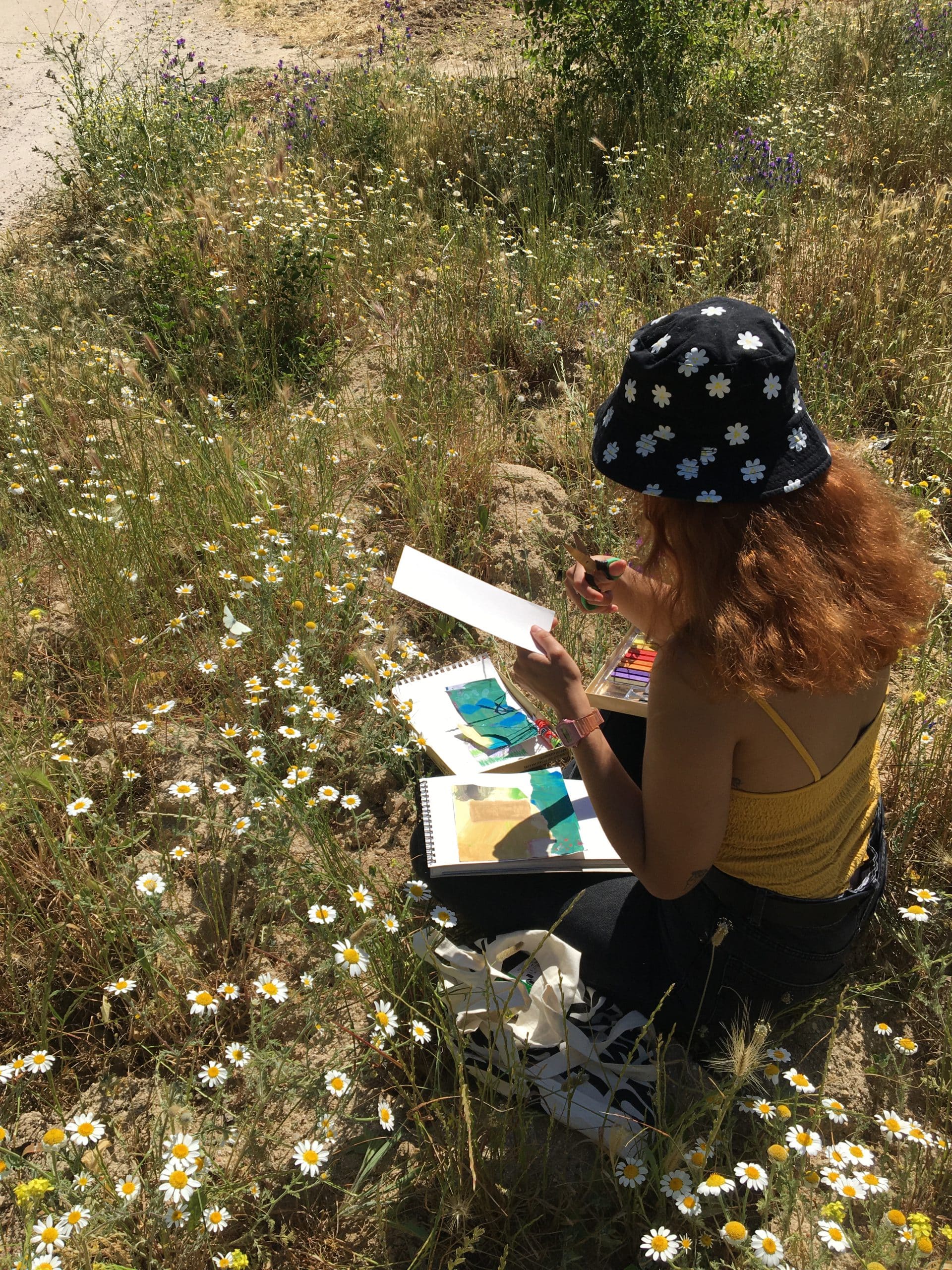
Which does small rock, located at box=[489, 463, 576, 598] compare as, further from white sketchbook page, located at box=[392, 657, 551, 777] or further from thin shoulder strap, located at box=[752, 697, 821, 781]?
thin shoulder strap, located at box=[752, 697, 821, 781]

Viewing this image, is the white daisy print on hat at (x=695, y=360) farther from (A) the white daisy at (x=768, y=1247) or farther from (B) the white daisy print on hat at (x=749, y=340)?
(A) the white daisy at (x=768, y=1247)

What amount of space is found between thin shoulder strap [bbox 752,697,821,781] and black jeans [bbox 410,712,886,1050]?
31cm

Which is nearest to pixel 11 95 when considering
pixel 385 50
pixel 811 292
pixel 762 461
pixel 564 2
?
pixel 385 50

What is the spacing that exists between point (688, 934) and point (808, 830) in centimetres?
37

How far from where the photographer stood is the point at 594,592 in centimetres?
248

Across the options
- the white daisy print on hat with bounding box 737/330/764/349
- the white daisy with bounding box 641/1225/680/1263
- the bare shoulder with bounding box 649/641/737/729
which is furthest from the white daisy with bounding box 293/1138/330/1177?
the white daisy print on hat with bounding box 737/330/764/349

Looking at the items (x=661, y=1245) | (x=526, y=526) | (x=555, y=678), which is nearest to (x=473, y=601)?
(x=555, y=678)

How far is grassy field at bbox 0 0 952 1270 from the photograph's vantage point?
5.65 ft

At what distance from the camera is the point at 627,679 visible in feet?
8.23

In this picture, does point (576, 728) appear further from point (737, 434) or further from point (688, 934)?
point (737, 434)

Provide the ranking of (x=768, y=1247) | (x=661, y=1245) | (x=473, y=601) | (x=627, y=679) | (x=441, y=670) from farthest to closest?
(x=441, y=670) → (x=627, y=679) → (x=473, y=601) → (x=661, y=1245) → (x=768, y=1247)

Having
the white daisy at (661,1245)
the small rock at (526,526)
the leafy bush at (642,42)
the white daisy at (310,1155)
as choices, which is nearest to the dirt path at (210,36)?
the leafy bush at (642,42)

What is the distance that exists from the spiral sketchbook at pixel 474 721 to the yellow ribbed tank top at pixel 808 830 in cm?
83

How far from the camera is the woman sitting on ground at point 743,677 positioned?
1.56 m
